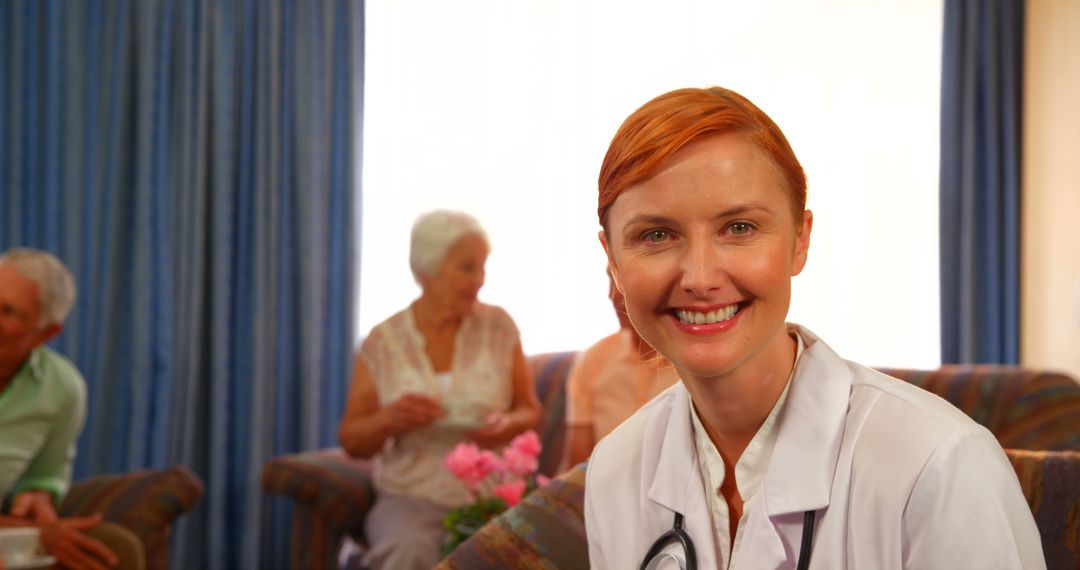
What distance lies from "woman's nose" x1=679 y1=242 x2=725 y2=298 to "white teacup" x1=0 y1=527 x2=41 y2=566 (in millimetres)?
2244

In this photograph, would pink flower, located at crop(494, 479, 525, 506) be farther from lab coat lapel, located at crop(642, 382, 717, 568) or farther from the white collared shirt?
the white collared shirt

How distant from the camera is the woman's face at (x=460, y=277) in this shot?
12.3 ft

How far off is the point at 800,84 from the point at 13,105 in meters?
3.56

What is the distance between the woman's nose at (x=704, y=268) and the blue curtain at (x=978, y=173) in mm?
4706

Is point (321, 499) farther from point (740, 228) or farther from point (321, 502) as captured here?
point (740, 228)

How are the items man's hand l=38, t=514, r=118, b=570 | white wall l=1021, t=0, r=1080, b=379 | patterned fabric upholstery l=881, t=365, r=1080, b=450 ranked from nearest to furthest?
patterned fabric upholstery l=881, t=365, r=1080, b=450 < man's hand l=38, t=514, r=118, b=570 < white wall l=1021, t=0, r=1080, b=379

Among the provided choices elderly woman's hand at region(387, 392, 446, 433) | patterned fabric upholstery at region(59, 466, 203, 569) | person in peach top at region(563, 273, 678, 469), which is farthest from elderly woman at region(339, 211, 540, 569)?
patterned fabric upholstery at region(59, 466, 203, 569)

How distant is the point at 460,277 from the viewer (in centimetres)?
376

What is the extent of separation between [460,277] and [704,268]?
262cm

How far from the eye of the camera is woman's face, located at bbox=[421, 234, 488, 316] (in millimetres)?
3738

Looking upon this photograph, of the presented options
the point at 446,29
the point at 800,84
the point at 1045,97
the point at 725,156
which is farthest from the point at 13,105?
the point at 1045,97

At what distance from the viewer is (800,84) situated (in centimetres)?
547

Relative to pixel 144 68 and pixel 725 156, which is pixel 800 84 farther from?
pixel 725 156

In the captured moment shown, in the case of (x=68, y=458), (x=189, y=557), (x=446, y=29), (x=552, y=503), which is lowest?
→ (x=189, y=557)
